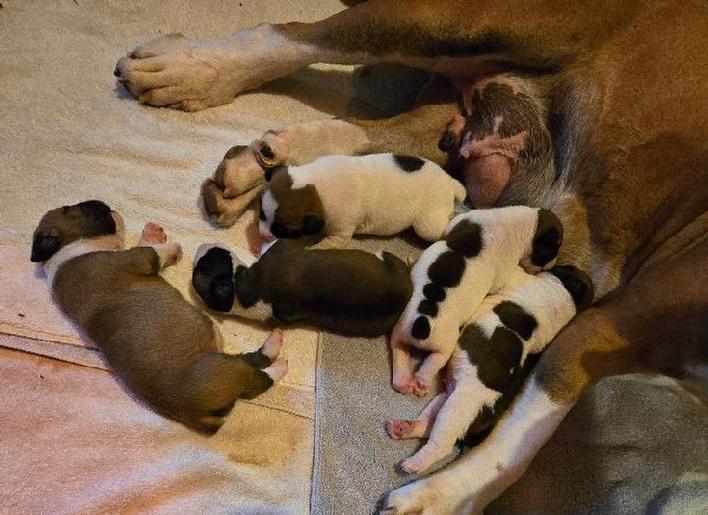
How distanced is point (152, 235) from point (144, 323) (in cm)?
33

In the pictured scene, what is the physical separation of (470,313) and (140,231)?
833 mm

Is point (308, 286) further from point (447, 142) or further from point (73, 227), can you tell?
point (447, 142)

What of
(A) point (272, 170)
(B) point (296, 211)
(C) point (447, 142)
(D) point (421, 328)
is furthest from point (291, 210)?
(C) point (447, 142)

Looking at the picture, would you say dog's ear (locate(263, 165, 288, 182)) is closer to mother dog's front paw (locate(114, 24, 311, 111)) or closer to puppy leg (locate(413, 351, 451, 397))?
mother dog's front paw (locate(114, 24, 311, 111))

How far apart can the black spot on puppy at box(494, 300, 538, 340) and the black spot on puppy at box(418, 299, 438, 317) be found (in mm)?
164

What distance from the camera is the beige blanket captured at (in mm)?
1583

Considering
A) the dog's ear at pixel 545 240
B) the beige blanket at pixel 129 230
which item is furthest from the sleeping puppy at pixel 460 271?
the beige blanket at pixel 129 230

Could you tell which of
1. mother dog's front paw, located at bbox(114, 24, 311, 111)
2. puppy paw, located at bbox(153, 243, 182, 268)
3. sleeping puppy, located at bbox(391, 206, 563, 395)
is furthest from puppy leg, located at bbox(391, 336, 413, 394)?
mother dog's front paw, located at bbox(114, 24, 311, 111)

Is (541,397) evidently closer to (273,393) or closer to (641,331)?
(641,331)

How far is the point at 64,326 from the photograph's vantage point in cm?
174

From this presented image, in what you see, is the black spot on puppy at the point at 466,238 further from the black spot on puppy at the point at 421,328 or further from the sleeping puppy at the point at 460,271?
the black spot on puppy at the point at 421,328

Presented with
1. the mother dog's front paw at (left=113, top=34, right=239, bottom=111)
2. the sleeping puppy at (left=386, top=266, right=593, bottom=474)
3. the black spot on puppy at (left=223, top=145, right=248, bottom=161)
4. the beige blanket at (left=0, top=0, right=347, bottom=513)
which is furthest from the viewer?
the mother dog's front paw at (left=113, top=34, right=239, bottom=111)

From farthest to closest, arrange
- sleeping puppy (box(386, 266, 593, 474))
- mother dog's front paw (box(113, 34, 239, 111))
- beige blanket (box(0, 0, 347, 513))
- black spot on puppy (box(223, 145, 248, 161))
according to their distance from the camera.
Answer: mother dog's front paw (box(113, 34, 239, 111))
black spot on puppy (box(223, 145, 248, 161))
sleeping puppy (box(386, 266, 593, 474))
beige blanket (box(0, 0, 347, 513))

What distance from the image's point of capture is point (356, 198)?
190cm
